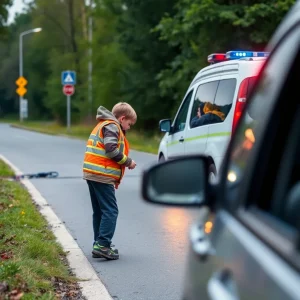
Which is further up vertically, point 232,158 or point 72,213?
point 232,158

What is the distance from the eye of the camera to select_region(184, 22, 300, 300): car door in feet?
6.26

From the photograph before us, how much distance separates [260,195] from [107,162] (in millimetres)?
4670

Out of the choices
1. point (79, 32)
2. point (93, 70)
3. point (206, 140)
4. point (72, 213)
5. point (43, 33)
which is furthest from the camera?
point (43, 33)

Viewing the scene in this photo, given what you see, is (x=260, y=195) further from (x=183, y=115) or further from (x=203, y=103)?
(x=183, y=115)

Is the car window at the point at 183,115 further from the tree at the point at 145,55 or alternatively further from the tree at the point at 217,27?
the tree at the point at 145,55

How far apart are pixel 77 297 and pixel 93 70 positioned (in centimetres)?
3374

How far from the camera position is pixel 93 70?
1531 inches

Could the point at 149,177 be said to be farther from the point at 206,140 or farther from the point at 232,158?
the point at 206,140

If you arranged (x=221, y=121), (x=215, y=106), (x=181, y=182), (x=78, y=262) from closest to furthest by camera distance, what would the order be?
1. (x=181, y=182)
2. (x=78, y=262)
3. (x=221, y=121)
4. (x=215, y=106)

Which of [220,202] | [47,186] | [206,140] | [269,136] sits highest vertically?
[269,136]

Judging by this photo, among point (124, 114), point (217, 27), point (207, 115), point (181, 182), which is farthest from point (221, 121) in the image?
point (217, 27)

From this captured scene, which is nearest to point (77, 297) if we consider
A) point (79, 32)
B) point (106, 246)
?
point (106, 246)

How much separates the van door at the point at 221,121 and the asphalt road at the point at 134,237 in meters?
0.79

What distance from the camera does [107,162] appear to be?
22.3ft
